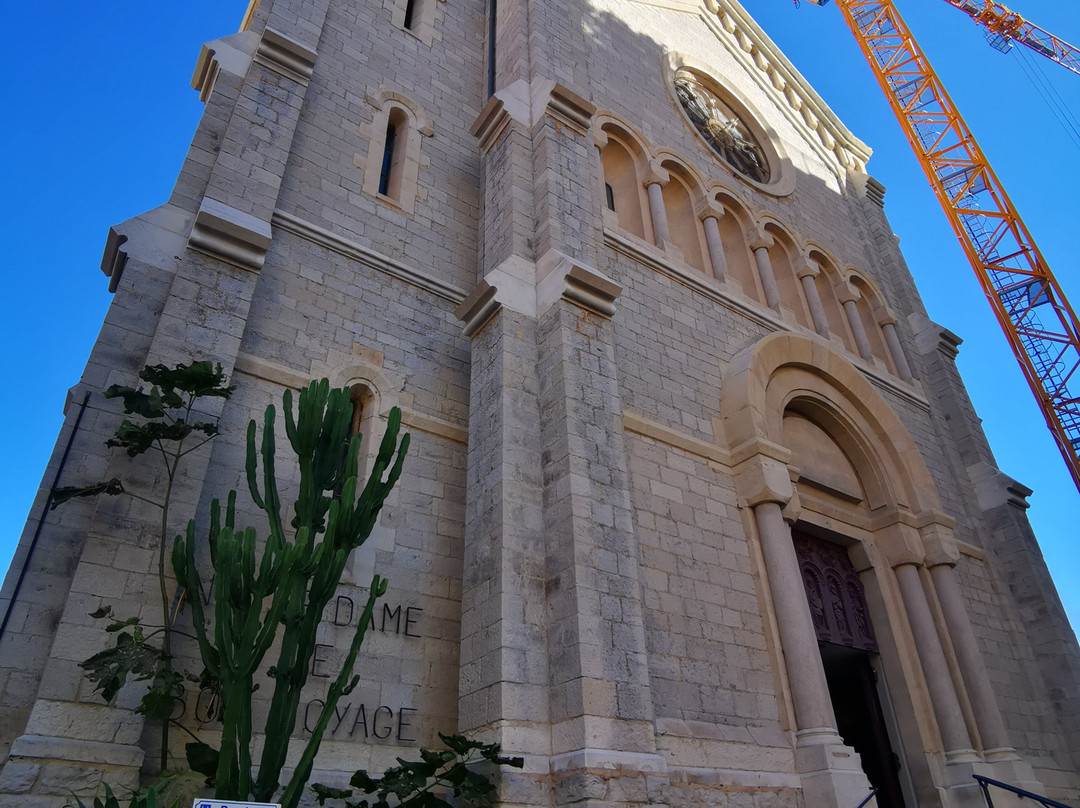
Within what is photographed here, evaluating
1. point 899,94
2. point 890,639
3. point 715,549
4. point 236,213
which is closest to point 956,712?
point 890,639

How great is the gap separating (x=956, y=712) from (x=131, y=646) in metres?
8.78

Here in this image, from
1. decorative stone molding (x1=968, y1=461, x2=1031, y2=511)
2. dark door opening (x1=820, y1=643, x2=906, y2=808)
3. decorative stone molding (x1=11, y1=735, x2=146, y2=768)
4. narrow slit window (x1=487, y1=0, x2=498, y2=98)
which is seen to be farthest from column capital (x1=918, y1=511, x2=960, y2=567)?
Answer: decorative stone molding (x1=11, y1=735, x2=146, y2=768)

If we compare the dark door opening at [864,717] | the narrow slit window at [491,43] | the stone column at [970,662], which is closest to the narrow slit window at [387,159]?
the narrow slit window at [491,43]

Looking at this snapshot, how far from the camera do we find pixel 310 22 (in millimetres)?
9406

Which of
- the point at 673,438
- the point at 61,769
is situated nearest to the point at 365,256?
the point at 673,438

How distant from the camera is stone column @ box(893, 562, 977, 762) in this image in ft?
29.3

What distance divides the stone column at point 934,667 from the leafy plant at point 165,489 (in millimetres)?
8270

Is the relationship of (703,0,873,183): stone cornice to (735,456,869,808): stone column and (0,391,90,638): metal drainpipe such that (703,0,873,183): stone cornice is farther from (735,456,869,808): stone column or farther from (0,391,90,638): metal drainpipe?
(0,391,90,638): metal drainpipe

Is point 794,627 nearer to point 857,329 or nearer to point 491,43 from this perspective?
point 857,329

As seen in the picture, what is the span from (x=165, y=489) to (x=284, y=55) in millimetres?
5251

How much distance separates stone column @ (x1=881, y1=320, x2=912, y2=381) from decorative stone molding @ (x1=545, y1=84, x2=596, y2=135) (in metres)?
7.51

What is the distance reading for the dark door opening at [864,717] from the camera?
29.7 feet

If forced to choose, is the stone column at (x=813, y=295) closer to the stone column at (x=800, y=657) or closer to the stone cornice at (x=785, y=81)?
the stone column at (x=800, y=657)

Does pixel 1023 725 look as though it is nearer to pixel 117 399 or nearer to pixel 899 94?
pixel 117 399
